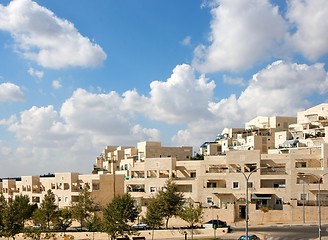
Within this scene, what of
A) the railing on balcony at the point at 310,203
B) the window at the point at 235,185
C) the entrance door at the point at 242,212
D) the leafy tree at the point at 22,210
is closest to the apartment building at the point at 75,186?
the leafy tree at the point at 22,210

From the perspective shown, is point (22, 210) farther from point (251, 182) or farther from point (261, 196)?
point (261, 196)

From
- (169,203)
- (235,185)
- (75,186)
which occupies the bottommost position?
(169,203)

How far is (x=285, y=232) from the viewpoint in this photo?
66562 mm

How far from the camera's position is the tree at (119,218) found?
64.4 metres

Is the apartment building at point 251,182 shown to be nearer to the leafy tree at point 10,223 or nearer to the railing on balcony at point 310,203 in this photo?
the railing on balcony at point 310,203

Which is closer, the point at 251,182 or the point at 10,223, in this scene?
the point at 10,223

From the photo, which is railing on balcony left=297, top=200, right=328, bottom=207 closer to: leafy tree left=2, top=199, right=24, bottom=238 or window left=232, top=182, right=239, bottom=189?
window left=232, top=182, right=239, bottom=189

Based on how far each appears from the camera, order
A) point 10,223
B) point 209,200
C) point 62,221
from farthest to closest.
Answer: point 209,200 → point 62,221 → point 10,223

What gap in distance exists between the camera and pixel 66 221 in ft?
263

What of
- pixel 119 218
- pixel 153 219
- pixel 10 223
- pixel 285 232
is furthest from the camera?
pixel 153 219

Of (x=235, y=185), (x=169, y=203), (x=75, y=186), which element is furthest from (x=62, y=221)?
(x=235, y=185)

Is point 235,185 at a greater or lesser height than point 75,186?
greater

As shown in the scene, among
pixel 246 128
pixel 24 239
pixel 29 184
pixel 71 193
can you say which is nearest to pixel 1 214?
pixel 24 239

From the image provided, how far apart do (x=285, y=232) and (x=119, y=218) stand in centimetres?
2188
